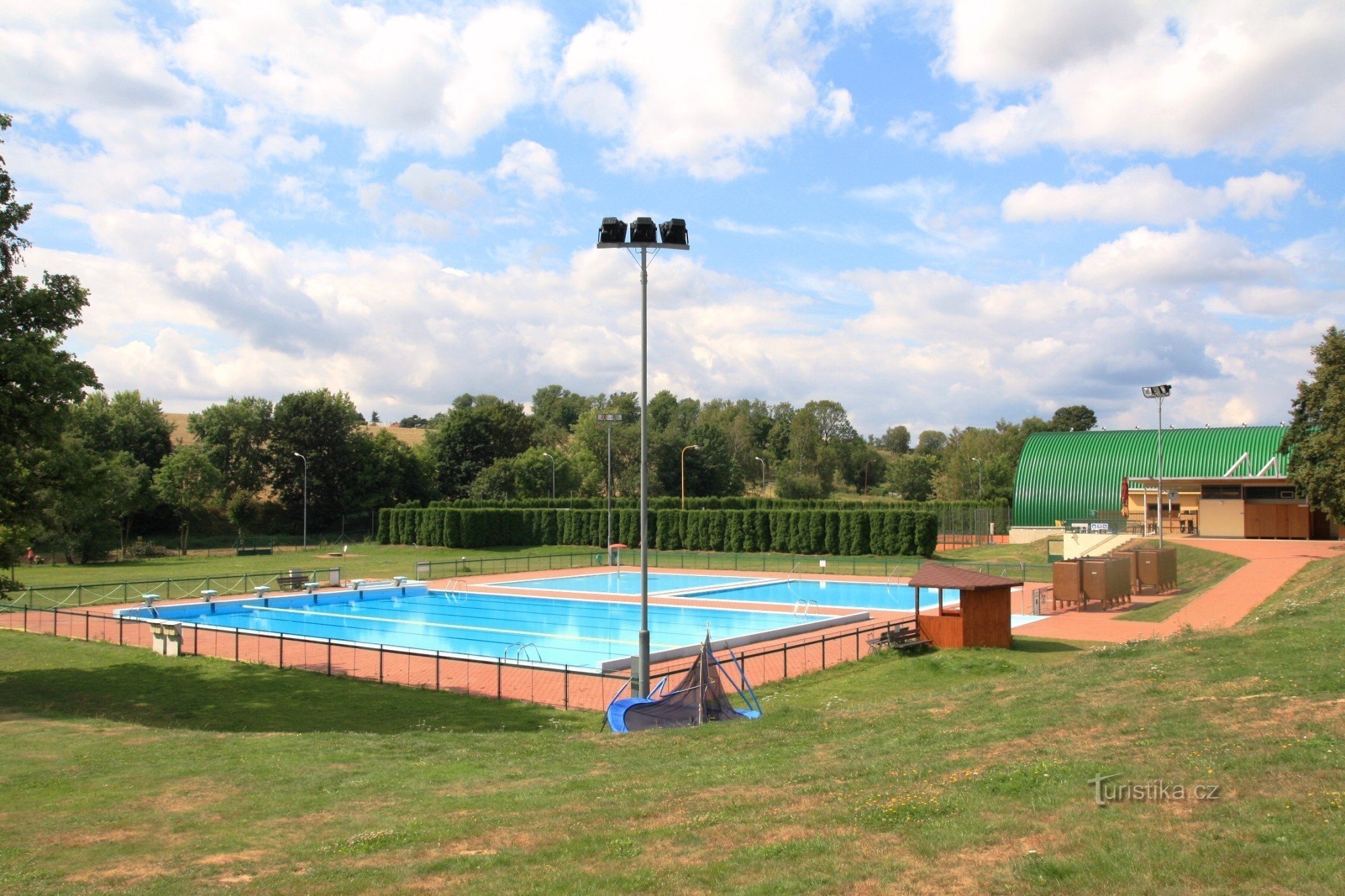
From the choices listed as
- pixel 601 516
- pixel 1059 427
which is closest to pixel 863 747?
pixel 601 516

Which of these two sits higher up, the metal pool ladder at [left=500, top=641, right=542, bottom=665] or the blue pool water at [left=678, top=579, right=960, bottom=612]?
the metal pool ladder at [left=500, top=641, right=542, bottom=665]

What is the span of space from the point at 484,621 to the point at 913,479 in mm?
80164

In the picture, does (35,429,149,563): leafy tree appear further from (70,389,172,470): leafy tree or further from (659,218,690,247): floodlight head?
(659,218,690,247): floodlight head

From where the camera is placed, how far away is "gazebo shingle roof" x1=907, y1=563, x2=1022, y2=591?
24.3 meters

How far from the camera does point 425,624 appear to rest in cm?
3425

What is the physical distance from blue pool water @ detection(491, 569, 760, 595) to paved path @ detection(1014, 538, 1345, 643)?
17951mm

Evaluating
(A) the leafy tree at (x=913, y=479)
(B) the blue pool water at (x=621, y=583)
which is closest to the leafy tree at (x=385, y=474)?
(B) the blue pool water at (x=621, y=583)

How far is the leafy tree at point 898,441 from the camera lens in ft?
577

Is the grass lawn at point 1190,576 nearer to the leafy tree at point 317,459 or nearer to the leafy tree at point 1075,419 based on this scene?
the leafy tree at point 317,459

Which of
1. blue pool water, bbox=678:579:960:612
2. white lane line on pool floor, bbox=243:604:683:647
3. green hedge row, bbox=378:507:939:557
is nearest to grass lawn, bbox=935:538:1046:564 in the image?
green hedge row, bbox=378:507:939:557

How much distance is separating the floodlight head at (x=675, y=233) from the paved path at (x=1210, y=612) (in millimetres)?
13313

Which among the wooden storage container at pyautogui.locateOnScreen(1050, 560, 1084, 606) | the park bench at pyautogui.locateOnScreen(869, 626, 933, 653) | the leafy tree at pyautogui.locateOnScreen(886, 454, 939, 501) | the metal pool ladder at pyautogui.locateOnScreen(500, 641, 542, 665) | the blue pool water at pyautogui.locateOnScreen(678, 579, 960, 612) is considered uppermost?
the leafy tree at pyautogui.locateOnScreen(886, 454, 939, 501)

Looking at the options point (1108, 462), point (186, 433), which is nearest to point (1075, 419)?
point (1108, 462)

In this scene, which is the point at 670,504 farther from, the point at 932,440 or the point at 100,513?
the point at 932,440
